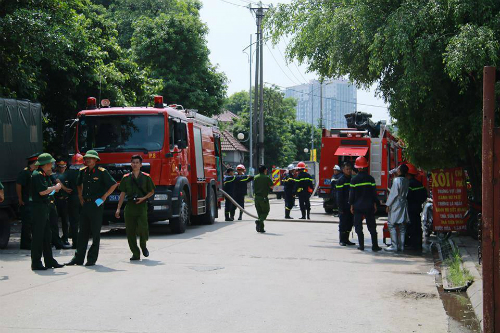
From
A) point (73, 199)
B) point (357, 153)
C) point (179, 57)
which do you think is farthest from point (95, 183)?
point (179, 57)

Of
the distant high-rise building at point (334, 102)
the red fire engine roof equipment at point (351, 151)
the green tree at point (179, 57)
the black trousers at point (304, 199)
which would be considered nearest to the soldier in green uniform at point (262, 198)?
the black trousers at point (304, 199)

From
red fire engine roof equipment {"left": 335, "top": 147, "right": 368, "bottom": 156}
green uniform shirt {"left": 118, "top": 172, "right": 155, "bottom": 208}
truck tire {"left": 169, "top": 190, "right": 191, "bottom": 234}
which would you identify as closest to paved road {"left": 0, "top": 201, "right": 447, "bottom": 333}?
green uniform shirt {"left": 118, "top": 172, "right": 155, "bottom": 208}

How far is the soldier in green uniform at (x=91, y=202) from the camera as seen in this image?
11.1m

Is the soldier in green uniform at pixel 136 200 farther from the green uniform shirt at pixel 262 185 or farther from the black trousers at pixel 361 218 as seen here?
the green uniform shirt at pixel 262 185

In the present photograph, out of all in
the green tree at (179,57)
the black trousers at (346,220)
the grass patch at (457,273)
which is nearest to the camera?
the grass patch at (457,273)

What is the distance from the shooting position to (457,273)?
1020 centimetres

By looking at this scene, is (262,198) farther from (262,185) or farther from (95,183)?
(95,183)

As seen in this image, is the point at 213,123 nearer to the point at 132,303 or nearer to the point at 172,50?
the point at 132,303

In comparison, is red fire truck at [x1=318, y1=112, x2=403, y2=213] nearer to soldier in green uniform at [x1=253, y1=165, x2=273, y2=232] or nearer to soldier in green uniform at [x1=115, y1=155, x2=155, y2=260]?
soldier in green uniform at [x1=253, y1=165, x2=273, y2=232]

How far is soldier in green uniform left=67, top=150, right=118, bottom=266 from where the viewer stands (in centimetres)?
1111

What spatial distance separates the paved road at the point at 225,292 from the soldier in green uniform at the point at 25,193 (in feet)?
1.23

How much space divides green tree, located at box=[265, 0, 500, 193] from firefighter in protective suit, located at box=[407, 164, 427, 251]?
70cm

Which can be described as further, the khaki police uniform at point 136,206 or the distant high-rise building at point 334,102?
the distant high-rise building at point 334,102

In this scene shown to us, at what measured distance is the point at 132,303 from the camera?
26.1 feet
